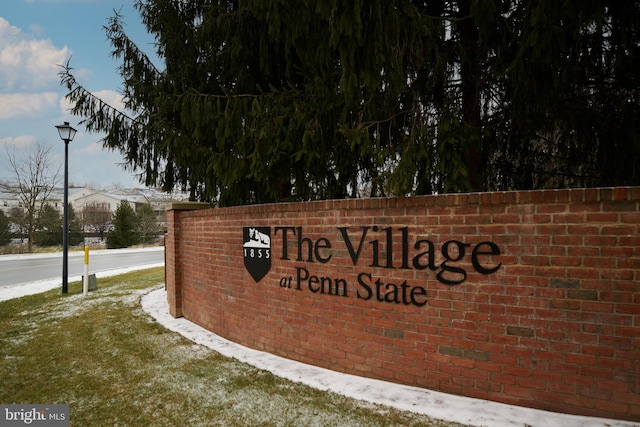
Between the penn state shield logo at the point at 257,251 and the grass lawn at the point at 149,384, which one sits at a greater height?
the penn state shield logo at the point at 257,251

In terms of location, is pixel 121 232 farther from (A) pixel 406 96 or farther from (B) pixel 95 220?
(A) pixel 406 96

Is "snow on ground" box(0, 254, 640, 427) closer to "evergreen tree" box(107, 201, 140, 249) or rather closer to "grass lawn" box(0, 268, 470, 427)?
"grass lawn" box(0, 268, 470, 427)

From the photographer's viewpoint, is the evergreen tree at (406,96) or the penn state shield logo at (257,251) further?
the penn state shield logo at (257,251)

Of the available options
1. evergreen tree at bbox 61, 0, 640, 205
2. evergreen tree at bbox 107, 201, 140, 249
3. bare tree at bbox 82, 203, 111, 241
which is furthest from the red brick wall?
bare tree at bbox 82, 203, 111, 241

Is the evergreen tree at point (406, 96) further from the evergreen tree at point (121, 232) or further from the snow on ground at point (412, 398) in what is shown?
the evergreen tree at point (121, 232)

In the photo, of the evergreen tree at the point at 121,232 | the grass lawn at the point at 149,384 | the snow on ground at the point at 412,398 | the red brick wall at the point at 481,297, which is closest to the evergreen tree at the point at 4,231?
the evergreen tree at the point at 121,232

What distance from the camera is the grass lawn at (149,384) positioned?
10.8ft

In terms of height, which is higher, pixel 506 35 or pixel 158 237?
pixel 506 35

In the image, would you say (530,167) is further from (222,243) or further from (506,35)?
(222,243)

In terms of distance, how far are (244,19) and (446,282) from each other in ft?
18.5

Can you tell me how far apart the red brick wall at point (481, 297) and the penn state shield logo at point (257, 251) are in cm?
16

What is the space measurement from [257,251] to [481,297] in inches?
112

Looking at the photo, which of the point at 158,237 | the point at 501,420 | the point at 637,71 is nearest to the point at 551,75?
the point at 637,71

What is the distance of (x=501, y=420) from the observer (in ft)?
10.0
